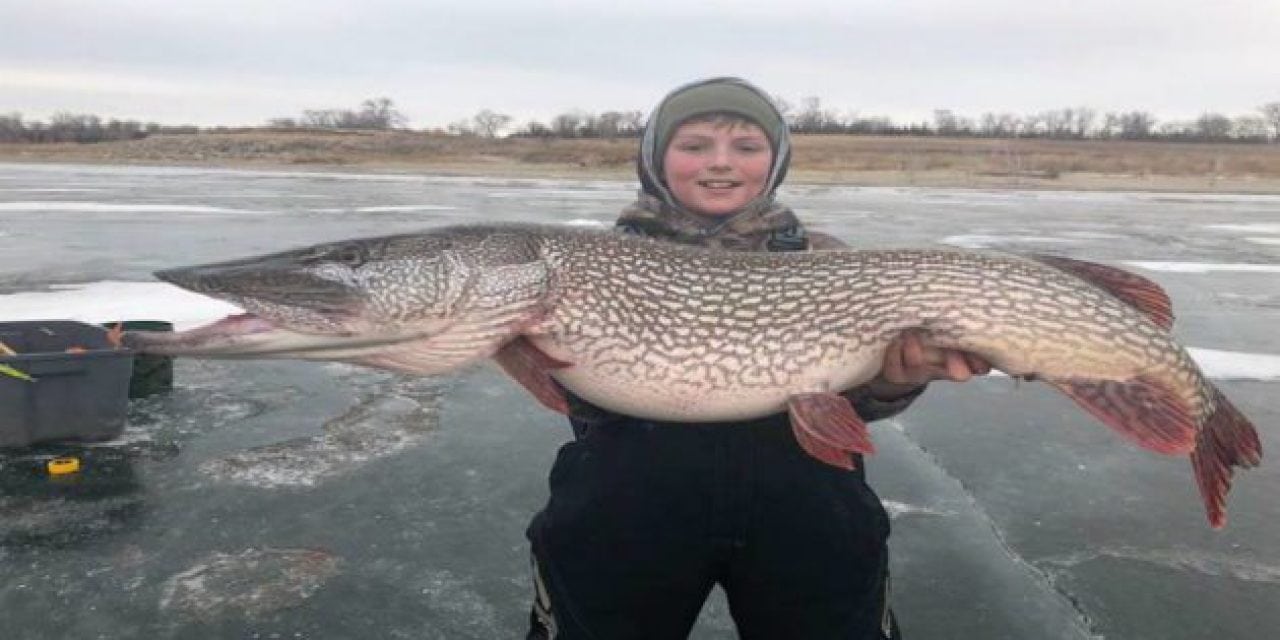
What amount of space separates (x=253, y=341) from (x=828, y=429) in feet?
4.62

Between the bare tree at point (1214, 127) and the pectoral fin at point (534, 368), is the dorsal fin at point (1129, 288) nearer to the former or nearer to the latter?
the pectoral fin at point (534, 368)

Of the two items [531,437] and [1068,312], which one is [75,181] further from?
[1068,312]

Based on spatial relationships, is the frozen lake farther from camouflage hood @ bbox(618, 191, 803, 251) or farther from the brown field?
the brown field

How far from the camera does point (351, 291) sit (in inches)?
92.1

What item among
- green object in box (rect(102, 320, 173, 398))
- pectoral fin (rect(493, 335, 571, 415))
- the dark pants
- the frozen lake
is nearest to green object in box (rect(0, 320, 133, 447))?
the frozen lake

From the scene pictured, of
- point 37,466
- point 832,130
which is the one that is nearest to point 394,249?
point 37,466

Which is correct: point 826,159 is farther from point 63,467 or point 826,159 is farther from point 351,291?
point 351,291

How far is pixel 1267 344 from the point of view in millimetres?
6293

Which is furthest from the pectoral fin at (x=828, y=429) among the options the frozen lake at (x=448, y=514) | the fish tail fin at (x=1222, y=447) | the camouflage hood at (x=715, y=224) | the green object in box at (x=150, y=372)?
the green object in box at (x=150, y=372)

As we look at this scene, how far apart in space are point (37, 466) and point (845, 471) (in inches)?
134

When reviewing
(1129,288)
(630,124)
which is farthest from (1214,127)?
(1129,288)

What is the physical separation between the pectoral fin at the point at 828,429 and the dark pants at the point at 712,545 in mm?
88

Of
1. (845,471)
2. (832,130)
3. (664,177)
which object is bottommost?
(845,471)

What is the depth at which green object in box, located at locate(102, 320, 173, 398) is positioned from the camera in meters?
4.70
